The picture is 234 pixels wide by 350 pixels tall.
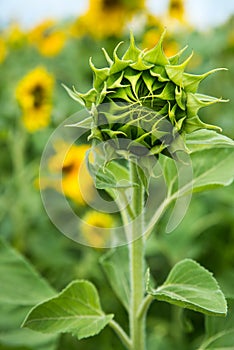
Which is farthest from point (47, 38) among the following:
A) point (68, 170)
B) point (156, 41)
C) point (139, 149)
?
point (139, 149)

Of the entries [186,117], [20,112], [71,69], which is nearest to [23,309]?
[186,117]

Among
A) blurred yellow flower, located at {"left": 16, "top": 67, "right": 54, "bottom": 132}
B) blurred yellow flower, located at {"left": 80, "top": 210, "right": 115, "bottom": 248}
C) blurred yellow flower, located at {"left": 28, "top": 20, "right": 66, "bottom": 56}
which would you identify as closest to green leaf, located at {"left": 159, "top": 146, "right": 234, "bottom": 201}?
blurred yellow flower, located at {"left": 80, "top": 210, "right": 115, "bottom": 248}

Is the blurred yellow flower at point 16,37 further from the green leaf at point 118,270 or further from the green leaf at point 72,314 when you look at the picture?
the green leaf at point 72,314

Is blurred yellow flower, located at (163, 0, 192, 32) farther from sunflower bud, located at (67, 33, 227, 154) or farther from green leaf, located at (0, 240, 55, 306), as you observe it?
sunflower bud, located at (67, 33, 227, 154)

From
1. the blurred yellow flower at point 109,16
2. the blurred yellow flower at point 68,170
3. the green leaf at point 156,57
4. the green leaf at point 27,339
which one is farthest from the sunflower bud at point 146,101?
the blurred yellow flower at point 109,16

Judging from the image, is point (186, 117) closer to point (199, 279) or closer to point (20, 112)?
point (199, 279)

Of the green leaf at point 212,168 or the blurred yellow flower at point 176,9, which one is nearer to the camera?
the green leaf at point 212,168

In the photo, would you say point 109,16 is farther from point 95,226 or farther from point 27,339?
point 27,339
